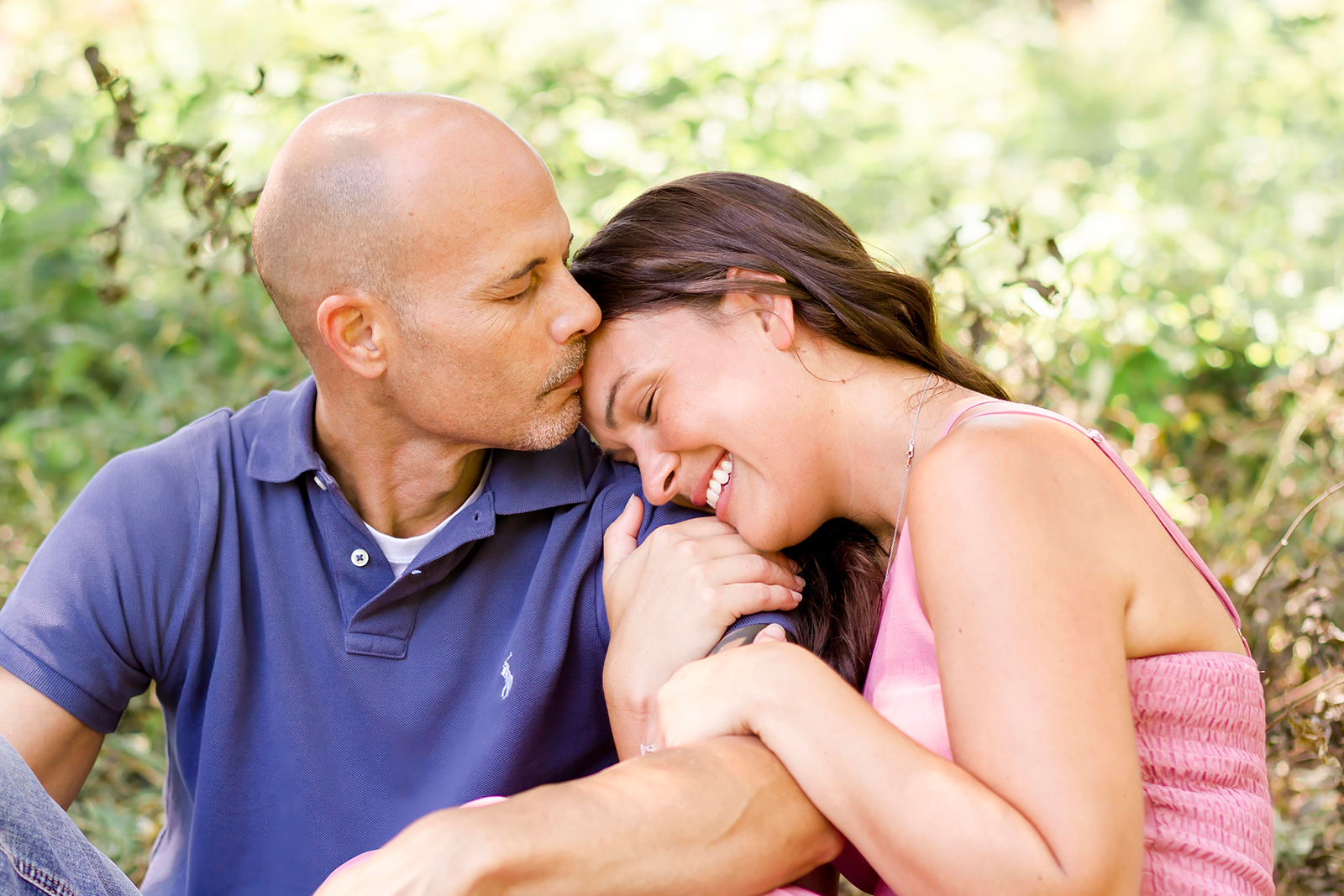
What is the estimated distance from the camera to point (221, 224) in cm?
281

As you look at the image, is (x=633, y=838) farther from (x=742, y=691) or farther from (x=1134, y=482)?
(x=1134, y=482)

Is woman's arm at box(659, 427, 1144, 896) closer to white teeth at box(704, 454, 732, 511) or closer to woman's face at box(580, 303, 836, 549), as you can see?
woman's face at box(580, 303, 836, 549)

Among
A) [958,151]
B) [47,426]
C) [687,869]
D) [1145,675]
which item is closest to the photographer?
[687,869]

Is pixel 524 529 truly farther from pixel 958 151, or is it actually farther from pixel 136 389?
pixel 958 151

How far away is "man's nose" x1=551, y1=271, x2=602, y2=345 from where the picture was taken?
6.95ft

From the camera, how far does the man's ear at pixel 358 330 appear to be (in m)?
2.10

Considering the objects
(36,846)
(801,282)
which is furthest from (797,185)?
(36,846)

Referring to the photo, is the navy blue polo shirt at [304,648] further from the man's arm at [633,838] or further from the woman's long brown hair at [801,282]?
the man's arm at [633,838]

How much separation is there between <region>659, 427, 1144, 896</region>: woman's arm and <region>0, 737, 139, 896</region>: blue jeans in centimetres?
92

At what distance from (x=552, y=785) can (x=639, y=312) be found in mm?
951

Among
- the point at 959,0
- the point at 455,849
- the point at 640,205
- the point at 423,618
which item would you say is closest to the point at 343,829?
the point at 423,618

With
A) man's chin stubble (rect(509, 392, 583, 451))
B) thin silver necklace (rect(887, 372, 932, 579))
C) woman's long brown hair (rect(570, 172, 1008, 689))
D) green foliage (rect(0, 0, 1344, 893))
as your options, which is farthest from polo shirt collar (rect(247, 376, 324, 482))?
thin silver necklace (rect(887, 372, 932, 579))

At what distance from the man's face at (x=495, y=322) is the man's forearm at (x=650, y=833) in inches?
29.9

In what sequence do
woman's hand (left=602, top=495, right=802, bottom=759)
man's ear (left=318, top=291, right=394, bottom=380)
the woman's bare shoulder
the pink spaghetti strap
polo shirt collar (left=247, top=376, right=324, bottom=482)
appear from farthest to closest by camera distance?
1. polo shirt collar (left=247, top=376, right=324, bottom=482)
2. man's ear (left=318, top=291, right=394, bottom=380)
3. woman's hand (left=602, top=495, right=802, bottom=759)
4. the pink spaghetti strap
5. the woman's bare shoulder
